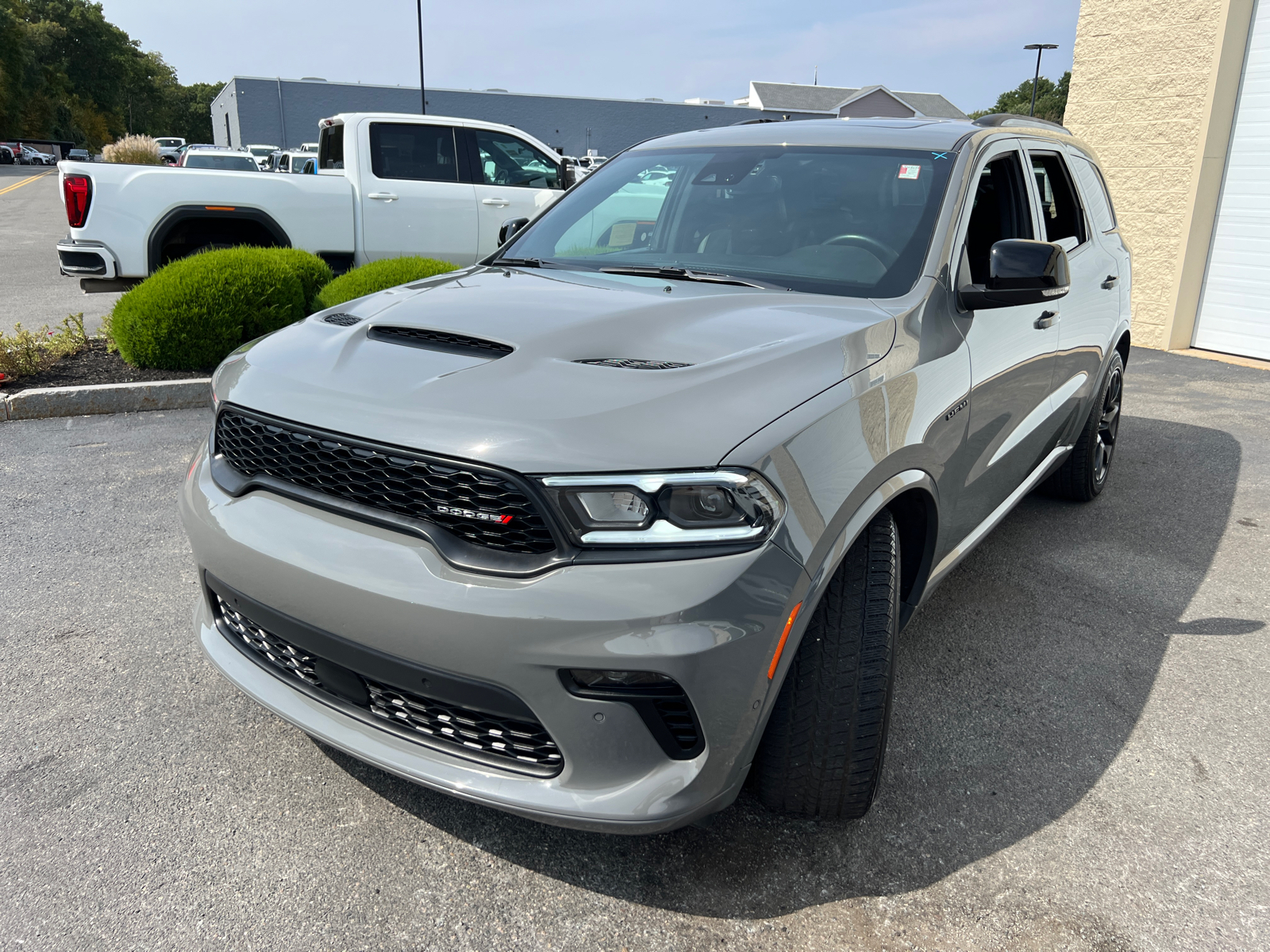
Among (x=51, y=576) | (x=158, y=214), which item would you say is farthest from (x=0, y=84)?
(x=51, y=576)

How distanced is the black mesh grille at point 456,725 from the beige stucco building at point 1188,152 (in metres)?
10.3

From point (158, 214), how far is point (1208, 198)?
33.2ft

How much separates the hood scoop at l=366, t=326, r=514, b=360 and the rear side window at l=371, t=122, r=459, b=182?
21.9 ft

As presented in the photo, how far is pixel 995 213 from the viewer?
325 centimetres

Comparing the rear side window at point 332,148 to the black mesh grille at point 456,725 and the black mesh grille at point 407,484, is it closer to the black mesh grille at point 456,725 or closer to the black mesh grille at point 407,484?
the black mesh grille at point 407,484

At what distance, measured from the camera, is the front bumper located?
168cm

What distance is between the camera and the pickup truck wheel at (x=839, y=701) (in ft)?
6.64

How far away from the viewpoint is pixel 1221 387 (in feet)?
26.7

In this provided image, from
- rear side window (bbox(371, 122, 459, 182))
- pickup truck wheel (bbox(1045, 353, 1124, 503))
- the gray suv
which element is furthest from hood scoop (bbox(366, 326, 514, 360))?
rear side window (bbox(371, 122, 459, 182))

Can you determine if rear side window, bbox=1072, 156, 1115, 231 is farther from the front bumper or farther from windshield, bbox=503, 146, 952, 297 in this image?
the front bumper

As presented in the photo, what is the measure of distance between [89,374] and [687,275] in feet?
17.7

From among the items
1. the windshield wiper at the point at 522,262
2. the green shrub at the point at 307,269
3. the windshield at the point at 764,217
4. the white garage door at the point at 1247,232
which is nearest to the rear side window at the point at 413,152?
the green shrub at the point at 307,269

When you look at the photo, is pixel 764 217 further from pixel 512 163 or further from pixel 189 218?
pixel 512 163

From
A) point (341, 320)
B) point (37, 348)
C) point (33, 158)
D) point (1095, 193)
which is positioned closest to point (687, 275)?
point (341, 320)
